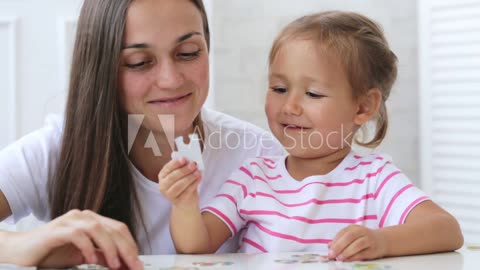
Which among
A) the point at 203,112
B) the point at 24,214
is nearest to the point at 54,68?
the point at 203,112

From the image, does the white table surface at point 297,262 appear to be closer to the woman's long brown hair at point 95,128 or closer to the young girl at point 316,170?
the young girl at point 316,170

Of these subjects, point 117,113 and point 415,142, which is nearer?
point 117,113

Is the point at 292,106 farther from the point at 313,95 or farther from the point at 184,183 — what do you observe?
the point at 184,183

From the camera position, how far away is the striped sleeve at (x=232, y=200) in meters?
1.24

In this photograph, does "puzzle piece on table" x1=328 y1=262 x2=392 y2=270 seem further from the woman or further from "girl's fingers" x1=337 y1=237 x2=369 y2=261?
the woman

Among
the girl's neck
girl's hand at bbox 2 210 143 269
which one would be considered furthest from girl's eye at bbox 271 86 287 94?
girl's hand at bbox 2 210 143 269

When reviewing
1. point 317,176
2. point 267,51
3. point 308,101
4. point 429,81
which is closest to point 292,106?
point 308,101

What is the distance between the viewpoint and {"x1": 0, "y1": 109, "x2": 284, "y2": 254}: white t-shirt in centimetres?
130

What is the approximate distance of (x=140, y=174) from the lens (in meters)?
1.39

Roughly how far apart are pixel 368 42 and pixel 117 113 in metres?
0.51

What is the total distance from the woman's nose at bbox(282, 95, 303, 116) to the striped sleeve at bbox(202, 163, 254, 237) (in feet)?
0.47

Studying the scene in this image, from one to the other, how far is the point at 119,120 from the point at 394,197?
1.79 ft

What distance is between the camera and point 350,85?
1320 mm

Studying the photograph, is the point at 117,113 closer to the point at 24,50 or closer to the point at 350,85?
the point at 350,85
